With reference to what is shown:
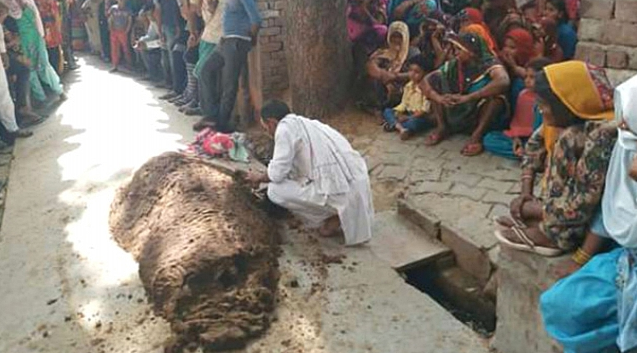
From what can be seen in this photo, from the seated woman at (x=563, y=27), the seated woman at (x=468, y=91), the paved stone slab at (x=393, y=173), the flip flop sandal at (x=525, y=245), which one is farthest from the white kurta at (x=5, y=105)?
the flip flop sandal at (x=525, y=245)

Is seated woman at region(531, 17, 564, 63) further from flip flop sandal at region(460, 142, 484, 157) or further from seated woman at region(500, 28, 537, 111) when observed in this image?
flip flop sandal at region(460, 142, 484, 157)

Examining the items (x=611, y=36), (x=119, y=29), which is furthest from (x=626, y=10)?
(x=119, y=29)

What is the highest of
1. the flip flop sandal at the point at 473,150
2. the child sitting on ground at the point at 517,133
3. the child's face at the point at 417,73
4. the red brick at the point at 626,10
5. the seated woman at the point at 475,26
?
the red brick at the point at 626,10

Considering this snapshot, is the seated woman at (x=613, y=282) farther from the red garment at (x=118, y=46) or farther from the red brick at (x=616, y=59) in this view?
the red garment at (x=118, y=46)

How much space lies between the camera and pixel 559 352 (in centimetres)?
288

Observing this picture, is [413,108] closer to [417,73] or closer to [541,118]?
[417,73]

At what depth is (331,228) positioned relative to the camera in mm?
4586

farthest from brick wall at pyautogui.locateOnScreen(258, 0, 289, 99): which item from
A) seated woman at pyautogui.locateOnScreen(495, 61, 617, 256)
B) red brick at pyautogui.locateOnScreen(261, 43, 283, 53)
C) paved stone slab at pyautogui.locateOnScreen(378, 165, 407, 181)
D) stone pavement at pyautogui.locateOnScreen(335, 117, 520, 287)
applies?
seated woman at pyautogui.locateOnScreen(495, 61, 617, 256)

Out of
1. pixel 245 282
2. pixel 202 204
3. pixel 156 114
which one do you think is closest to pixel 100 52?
pixel 156 114

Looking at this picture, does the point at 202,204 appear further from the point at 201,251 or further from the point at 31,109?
the point at 31,109

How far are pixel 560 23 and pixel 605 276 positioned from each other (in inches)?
151

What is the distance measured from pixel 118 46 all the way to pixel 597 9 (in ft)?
33.2

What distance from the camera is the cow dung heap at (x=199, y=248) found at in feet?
11.2

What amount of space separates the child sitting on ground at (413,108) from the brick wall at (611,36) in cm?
185
